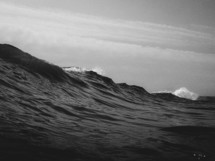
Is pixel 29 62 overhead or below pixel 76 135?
overhead

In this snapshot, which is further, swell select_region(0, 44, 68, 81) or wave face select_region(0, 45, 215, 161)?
swell select_region(0, 44, 68, 81)

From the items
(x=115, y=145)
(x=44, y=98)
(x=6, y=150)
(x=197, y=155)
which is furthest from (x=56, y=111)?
(x=197, y=155)

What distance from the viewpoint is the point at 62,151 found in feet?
19.8

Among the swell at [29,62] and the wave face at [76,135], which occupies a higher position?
the swell at [29,62]

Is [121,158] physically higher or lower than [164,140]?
lower

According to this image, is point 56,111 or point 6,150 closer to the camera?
point 6,150

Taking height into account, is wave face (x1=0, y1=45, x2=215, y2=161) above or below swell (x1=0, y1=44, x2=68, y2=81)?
below

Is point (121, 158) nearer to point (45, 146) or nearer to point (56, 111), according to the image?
point (45, 146)

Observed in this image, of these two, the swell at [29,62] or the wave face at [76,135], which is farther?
the swell at [29,62]

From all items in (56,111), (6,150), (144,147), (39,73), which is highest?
(39,73)

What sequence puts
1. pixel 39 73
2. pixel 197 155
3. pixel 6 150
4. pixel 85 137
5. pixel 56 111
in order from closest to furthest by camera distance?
1. pixel 6 150
2. pixel 197 155
3. pixel 85 137
4. pixel 56 111
5. pixel 39 73

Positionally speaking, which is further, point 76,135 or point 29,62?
point 29,62

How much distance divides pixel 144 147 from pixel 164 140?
4.22 feet

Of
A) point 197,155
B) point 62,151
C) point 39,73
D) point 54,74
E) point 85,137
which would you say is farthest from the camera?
point 54,74
